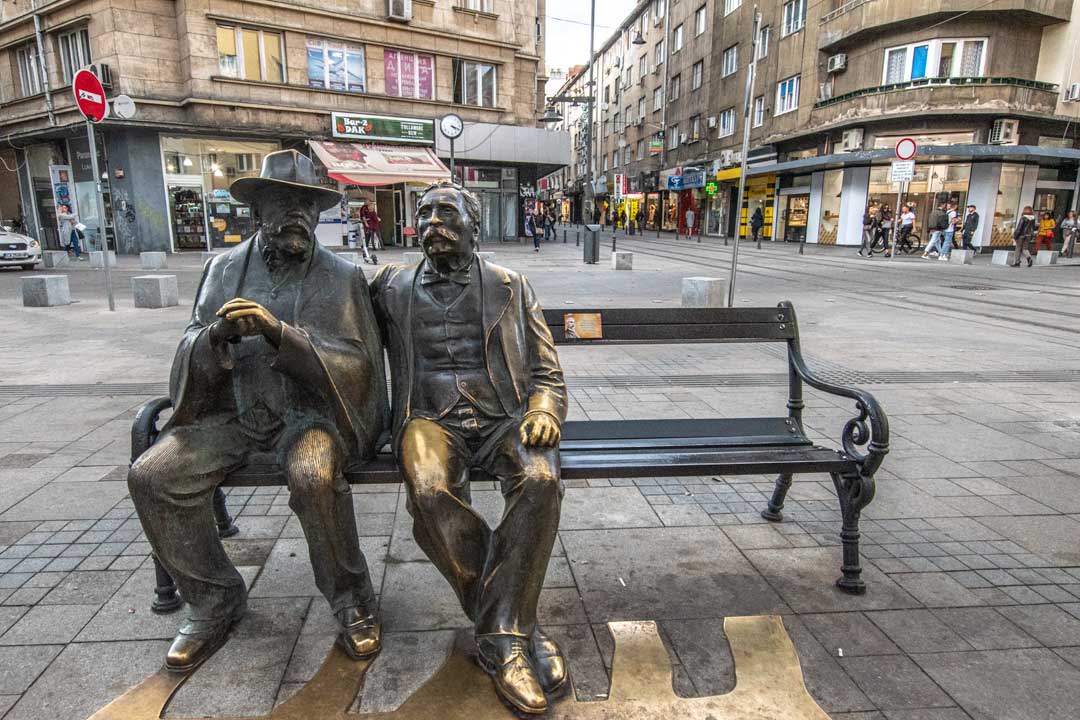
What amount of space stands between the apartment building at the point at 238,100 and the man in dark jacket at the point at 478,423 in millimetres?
20741

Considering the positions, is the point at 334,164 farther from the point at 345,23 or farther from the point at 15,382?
the point at 15,382

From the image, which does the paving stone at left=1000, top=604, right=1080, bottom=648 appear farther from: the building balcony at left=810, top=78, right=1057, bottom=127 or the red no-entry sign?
the building balcony at left=810, top=78, right=1057, bottom=127

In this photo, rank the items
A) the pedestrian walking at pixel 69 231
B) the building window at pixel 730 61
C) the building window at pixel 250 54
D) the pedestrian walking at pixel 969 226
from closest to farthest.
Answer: the building window at pixel 250 54 → the pedestrian walking at pixel 69 231 → the pedestrian walking at pixel 969 226 → the building window at pixel 730 61

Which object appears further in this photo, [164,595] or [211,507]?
[164,595]

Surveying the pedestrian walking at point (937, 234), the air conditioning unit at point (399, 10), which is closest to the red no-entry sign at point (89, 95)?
the air conditioning unit at point (399, 10)

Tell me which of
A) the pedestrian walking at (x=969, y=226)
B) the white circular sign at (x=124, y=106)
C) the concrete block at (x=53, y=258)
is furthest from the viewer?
the pedestrian walking at (x=969, y=226)

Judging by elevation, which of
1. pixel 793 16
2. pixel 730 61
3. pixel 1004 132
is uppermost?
pixel 793 16

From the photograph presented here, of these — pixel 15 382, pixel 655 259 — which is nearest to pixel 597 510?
pixel 15 382

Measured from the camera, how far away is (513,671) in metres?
2.18

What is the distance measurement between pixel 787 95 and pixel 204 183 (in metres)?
24.8

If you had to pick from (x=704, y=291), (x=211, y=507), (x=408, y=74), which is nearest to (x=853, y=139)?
(x=408, y=74)

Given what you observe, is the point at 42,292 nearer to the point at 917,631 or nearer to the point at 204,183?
the point at 917,631

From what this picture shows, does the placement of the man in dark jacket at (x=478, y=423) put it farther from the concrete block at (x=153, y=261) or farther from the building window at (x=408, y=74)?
the building window at (x=408, y=74)

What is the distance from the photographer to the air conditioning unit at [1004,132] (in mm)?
24547
